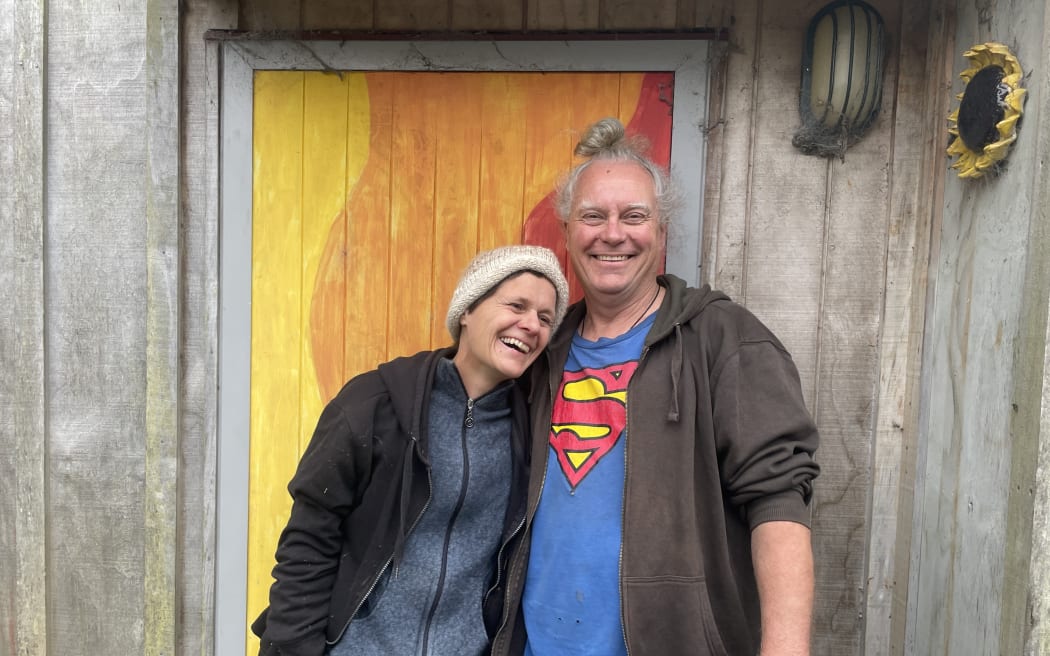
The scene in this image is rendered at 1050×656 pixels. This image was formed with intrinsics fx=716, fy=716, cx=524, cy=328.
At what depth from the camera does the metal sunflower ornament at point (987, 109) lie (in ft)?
5.15

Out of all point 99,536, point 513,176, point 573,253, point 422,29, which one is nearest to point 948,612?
point 573,253

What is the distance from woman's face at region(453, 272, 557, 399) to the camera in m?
1.66

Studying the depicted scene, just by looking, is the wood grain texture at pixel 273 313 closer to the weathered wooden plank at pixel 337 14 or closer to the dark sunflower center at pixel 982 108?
the weathered wooden plank at pixel 337 14

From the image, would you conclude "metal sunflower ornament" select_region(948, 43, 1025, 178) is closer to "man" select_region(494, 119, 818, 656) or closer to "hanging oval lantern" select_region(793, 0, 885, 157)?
"hanging oval lantern" select_region(793, 0, 885, 157)

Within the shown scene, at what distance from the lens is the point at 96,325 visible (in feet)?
7.65

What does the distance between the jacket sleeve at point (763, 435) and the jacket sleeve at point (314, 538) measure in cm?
82

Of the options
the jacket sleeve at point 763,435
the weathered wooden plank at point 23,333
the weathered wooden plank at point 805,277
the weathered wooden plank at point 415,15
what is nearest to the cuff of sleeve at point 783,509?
the jacket sleeve at point 763,435

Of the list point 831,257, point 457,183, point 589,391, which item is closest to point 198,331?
point 457,183

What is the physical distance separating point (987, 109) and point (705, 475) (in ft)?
3.44

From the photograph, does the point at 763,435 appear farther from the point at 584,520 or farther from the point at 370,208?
the point at 370,208

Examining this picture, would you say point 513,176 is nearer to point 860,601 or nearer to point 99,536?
point 860,601

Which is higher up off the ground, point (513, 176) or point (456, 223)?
point (513, 176)

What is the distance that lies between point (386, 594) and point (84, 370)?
4.59 ft

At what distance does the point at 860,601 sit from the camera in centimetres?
211
